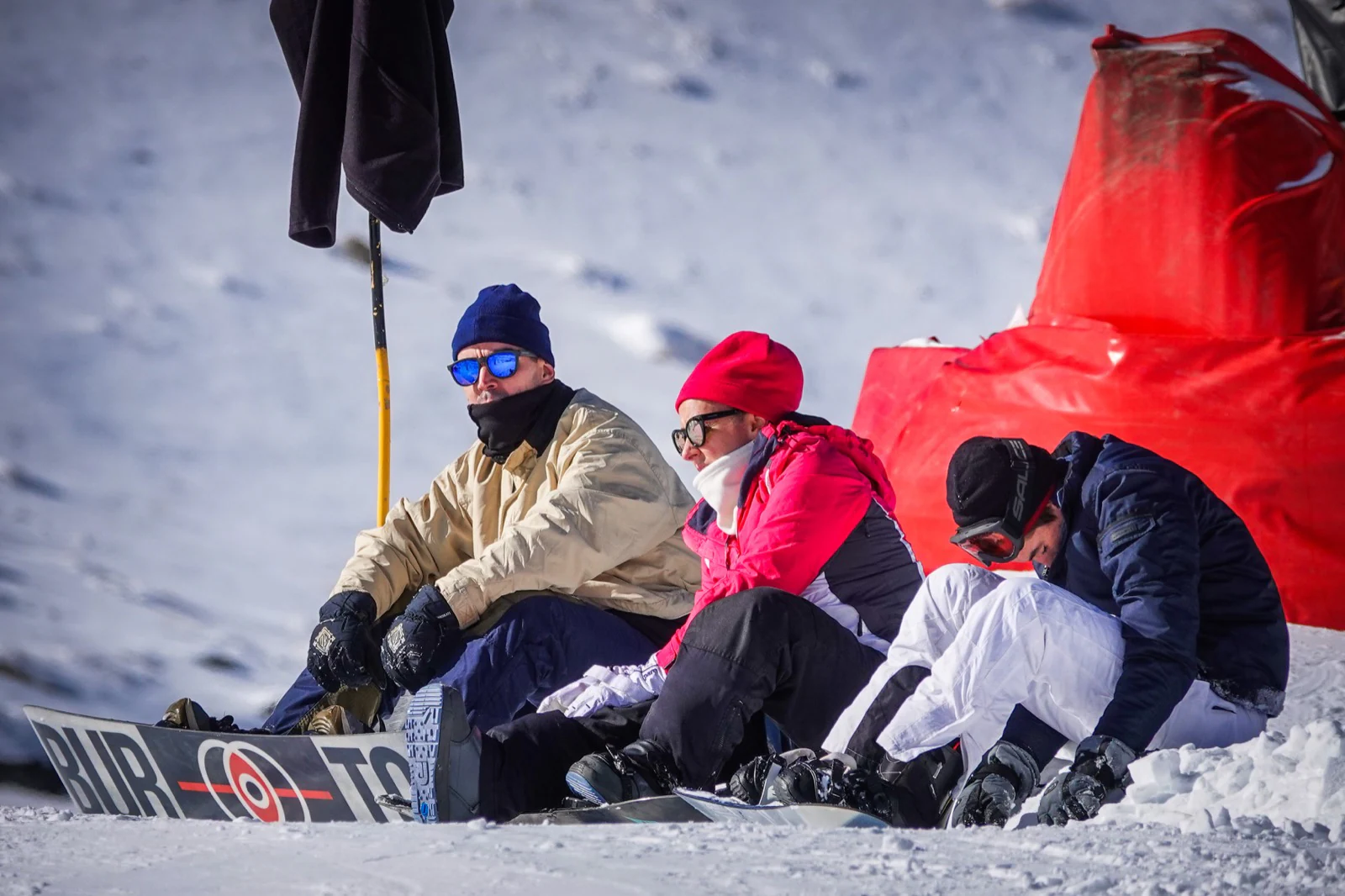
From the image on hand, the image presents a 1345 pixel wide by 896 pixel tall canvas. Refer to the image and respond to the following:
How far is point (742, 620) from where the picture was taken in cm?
250

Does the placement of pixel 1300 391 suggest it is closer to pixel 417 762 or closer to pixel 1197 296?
pixel 1197 296

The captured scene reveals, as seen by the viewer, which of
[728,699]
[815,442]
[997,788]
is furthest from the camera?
[815,442]

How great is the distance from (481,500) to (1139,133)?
2350mm

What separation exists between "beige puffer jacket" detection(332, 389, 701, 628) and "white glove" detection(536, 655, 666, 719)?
0.27 meters

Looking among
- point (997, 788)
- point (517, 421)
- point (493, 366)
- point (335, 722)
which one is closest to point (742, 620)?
point (997, 788)

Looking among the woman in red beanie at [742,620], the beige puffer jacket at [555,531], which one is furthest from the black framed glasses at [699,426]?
the beige puffer jacket at [555,531]

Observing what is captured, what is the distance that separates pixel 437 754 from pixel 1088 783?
1063 millimetres

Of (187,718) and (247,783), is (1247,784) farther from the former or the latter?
(187,718)

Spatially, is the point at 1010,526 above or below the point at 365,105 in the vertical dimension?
below

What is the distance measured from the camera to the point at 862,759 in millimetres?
2287

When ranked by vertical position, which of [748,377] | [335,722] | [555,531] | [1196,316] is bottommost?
[335,722]

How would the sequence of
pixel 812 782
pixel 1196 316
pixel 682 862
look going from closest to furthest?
pixel 682 862 → pixel 812 782 → pixel 1196 316

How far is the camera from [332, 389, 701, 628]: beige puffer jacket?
122 inches

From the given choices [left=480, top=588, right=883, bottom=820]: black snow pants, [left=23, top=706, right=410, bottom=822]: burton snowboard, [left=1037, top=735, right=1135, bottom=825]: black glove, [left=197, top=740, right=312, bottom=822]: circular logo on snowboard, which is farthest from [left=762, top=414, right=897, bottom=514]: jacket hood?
[left=197, top=740, right=312, bottom=822]: circular logo on snowboard
